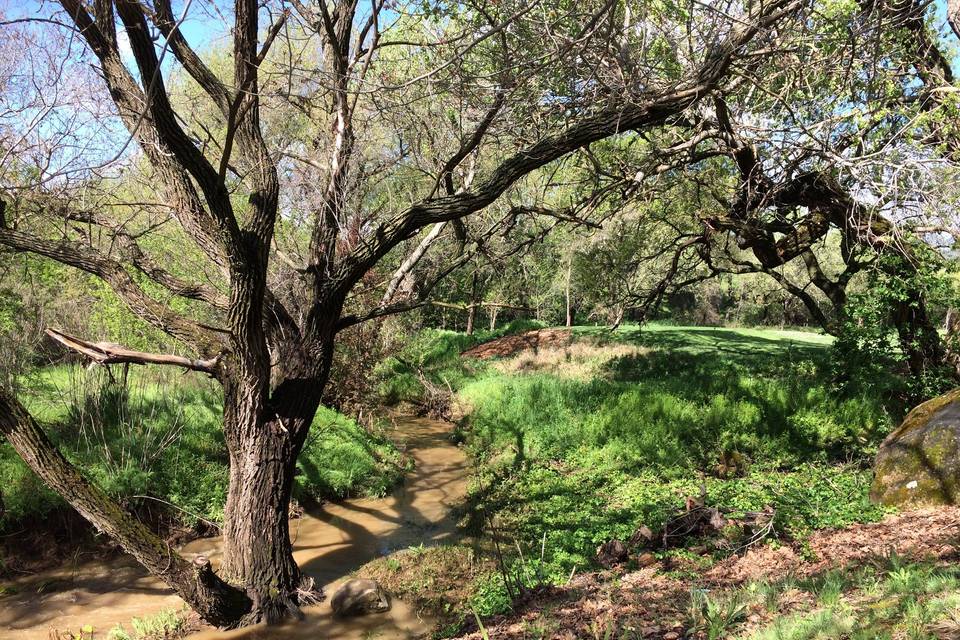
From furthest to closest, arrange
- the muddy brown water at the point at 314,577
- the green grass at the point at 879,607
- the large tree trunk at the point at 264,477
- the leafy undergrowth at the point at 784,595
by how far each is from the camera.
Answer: the muddy brown water at the point at 314,577
the large tree trunk at the point at 264,477
the leafy undergrowth at the point at 784,595
the green grass at the point at 879,607

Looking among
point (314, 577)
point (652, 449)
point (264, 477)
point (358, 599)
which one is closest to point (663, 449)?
point (652, 449)

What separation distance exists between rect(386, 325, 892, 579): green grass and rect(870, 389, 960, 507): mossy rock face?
33 cm

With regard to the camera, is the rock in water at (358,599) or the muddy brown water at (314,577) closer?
the muddy brown water at (314,577)

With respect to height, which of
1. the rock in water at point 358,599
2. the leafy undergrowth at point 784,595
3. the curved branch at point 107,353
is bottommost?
the rock in water at point 358,599

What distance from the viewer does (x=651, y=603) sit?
12.5ft

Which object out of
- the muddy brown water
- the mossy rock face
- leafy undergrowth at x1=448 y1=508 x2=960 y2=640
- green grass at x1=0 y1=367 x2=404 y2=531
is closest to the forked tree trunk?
the muddy brown water

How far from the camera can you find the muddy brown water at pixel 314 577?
524 centimetres

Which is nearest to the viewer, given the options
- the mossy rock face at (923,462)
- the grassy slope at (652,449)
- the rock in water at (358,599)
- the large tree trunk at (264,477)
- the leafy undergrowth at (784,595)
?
the leafy undergrowth at (784,595)

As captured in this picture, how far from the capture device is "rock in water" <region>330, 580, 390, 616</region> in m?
5.43

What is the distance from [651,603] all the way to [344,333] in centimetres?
807

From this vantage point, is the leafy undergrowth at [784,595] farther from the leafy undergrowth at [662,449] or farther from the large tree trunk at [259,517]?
the large tree trunk at [259,517]

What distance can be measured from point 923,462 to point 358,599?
6003 mm

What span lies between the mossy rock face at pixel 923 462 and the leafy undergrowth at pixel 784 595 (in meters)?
0.38

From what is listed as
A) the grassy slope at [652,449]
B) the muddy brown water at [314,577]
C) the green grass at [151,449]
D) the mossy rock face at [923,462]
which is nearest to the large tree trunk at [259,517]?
the muddy brown water at [314,577]
